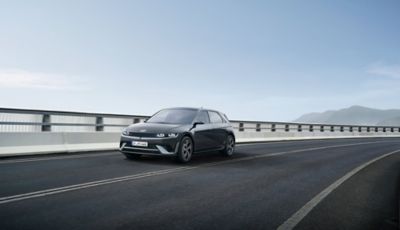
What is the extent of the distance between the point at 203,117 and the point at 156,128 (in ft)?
6.86

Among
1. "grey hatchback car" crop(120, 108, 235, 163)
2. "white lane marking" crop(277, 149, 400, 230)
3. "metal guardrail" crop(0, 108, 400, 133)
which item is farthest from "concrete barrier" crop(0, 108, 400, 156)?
"white lane marking" crop(277, 149, 400, 230)

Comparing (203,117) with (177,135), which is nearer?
(177,135)

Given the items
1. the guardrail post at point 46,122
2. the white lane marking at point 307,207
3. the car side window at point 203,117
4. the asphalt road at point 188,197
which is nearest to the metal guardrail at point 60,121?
the guardrail post at point 46,122

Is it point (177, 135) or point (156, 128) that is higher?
point (156, 128)

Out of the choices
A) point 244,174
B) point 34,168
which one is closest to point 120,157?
point 34,168

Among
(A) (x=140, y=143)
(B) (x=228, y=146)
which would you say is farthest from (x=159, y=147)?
(B) (x=228, y=146)

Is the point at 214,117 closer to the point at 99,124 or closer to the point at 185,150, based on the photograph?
the point at 185,150

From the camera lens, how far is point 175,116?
11789mm

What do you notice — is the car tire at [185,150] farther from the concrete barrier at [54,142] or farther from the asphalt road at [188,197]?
the concrete barrier at [54,142]

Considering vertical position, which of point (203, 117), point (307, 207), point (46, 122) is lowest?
point (307, 207)

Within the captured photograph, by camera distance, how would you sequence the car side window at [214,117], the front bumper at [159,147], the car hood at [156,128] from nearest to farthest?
the front bumper at [159,147]
the car hood at [156,128]
the car side window at [214,117]

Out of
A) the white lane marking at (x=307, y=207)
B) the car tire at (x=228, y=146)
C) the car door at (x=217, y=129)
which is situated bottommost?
the white lane marking at (x=307, y=207)

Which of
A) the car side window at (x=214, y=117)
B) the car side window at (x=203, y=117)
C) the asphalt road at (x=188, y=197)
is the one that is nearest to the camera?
the asphalt road at (x=188, y=197)

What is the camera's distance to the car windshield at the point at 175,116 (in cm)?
1148
